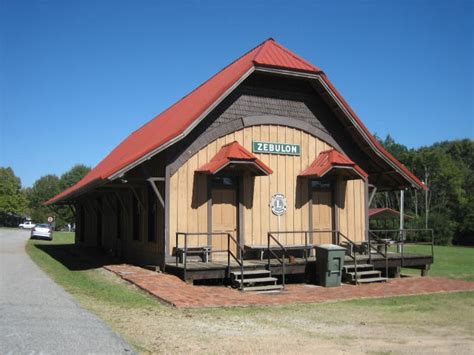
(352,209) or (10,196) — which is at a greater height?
(10,196)

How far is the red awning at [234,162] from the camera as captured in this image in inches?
587

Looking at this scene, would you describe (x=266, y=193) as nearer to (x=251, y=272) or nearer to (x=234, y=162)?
(x=234, y=162)

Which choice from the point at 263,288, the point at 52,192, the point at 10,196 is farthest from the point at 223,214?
the point at 52,192

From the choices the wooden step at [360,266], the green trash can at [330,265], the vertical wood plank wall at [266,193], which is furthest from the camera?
the wooden step at [360,266]

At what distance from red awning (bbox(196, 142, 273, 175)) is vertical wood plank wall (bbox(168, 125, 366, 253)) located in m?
0.39

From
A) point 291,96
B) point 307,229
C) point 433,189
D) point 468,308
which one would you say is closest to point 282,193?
point 307,229

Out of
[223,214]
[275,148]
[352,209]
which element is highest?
[275,148]

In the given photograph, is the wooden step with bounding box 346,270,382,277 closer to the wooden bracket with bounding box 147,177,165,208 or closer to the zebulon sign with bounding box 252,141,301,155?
A: the zebulon sign with bounding box 252,141,301,155

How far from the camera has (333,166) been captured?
16.5 metres

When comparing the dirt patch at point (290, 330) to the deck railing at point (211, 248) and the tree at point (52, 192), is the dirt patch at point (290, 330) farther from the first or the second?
the tree at point (52, 192)

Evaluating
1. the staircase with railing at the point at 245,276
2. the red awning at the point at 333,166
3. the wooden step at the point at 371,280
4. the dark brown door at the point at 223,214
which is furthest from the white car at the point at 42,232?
the wooden step at the point at 371,280

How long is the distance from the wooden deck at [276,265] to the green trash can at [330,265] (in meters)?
0.59

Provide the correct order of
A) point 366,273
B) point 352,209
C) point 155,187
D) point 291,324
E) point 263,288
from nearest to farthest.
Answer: point 291,324, point 263,288, point 155,187, point 366,273, point 352,209

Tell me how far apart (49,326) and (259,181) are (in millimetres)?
9520
